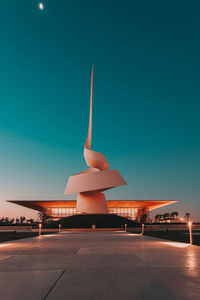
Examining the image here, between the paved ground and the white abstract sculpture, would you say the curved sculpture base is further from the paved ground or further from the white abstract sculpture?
the paved ground

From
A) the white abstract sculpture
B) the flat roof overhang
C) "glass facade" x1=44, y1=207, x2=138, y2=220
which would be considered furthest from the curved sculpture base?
"glass facade" x1=44, y1=207, x2=138, y2=220

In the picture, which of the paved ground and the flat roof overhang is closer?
the paved ground

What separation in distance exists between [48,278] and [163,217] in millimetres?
114297

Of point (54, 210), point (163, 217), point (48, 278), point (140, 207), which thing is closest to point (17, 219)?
point (54, 210)

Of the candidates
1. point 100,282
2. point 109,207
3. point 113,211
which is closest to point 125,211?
Answer: point 113,211

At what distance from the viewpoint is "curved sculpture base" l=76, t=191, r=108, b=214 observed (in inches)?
2082

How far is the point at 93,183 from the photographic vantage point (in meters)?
50.2

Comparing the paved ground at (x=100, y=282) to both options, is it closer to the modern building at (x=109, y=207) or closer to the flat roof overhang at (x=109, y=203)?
the flat roof overhang at (x=109, y=203)

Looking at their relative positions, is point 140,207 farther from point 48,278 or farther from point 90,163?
point 48,278

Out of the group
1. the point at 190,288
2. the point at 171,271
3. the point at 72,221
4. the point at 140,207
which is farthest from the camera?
the point at 140,207

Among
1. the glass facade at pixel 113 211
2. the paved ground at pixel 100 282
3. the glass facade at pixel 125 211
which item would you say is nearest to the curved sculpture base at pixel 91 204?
the glass facade at pixel 113 211

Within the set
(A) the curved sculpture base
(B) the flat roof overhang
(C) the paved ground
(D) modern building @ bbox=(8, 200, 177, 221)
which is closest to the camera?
(C) the paved ground

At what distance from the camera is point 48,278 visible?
5.50 meters

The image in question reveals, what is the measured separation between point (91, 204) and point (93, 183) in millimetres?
5745
